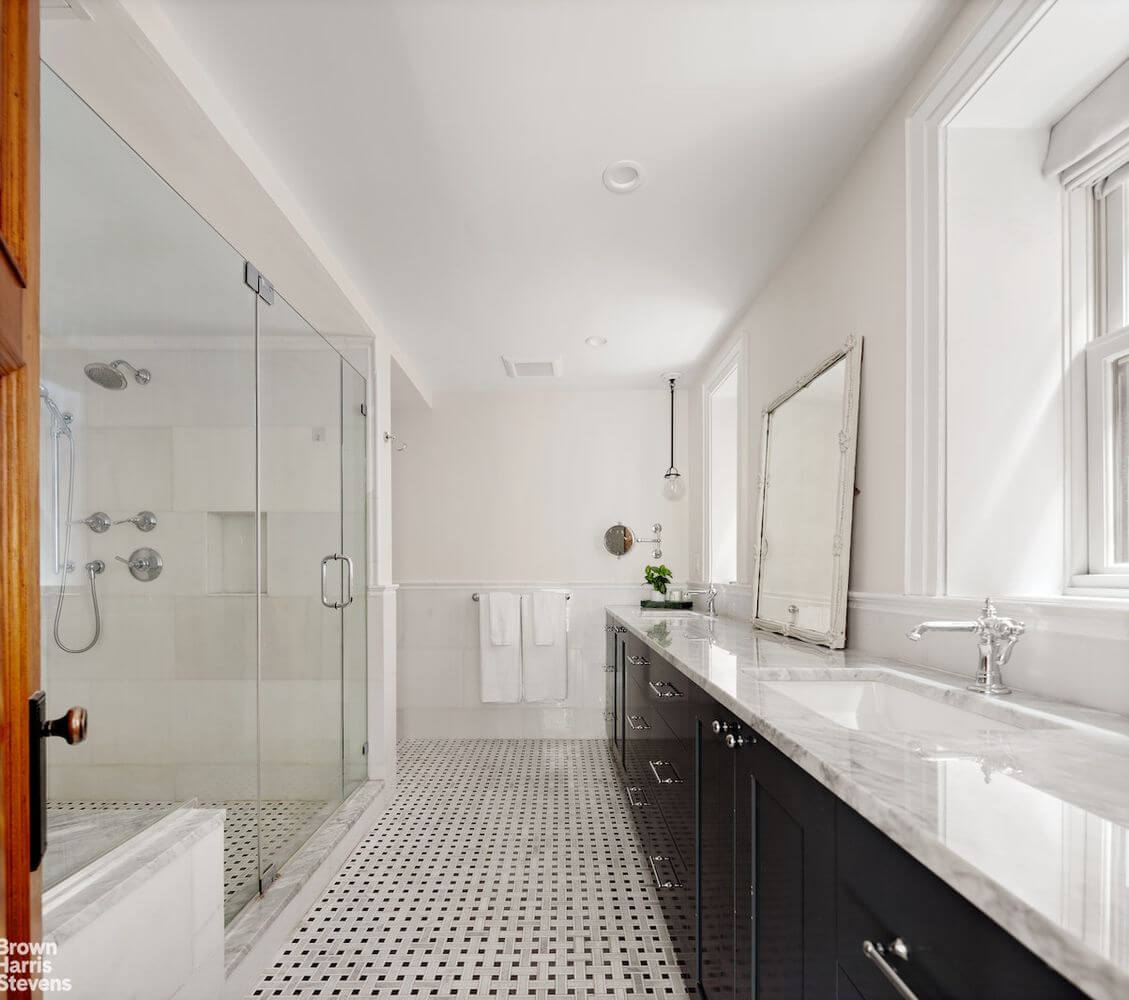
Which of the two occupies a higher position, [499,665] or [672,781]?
[672,781]

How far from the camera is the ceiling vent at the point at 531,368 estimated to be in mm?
4078

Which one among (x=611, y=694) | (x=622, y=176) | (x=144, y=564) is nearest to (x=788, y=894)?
(x=144, y=564)

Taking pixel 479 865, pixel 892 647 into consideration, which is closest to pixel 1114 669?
pixel 892 647

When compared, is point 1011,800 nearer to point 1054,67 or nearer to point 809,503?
point 1054,67

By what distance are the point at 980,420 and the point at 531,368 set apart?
9.57 ft

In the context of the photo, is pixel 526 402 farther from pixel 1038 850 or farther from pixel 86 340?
pixel 1038 850

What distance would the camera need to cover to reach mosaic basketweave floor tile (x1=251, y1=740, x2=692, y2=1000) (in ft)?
5.97

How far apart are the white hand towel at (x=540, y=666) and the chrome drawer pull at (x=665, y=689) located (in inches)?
83.7

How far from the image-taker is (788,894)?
40.1 inches

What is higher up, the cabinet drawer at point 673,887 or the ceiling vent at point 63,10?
Result: the ceiling vent at point 63,10

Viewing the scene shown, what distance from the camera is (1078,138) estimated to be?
4.94 ft

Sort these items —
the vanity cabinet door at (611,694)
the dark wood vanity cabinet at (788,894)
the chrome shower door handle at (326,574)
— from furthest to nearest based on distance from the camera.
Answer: the vanity cabinet door at (611,694) < the chrome shower door handle at (326,574) < the dark wood vanity cabinet at (788,894)

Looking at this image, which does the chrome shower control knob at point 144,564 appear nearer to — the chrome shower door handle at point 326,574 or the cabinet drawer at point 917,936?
the chrome shower door handle at point 326,574

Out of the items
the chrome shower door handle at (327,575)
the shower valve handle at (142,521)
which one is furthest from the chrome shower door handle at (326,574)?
the shower valve handle at (142,521)
